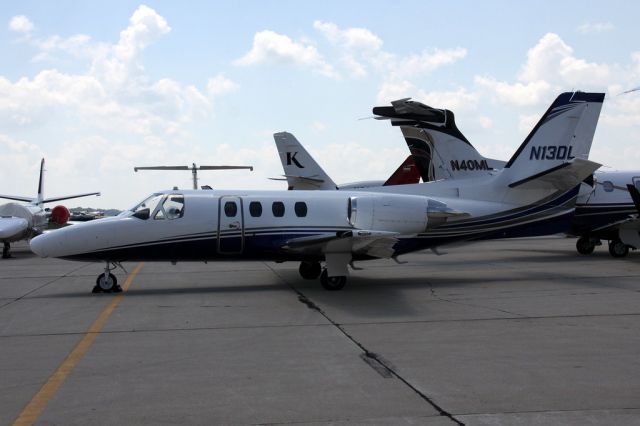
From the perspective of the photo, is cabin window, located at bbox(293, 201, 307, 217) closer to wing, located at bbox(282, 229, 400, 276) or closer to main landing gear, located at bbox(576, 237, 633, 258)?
wing, located at bbox(282, 229, 400, 276)

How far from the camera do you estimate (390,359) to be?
834 centimetres

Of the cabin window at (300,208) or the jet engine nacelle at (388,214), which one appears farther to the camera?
the cabin window at (300,208)

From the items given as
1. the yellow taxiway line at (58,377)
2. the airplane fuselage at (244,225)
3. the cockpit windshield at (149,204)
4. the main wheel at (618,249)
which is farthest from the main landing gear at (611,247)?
the yellow taxiway line at (58,377)

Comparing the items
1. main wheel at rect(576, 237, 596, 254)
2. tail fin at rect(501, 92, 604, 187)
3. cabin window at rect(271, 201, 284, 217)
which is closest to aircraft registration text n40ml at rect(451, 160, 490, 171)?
tail fin at rect(501, 92, 604, 187)

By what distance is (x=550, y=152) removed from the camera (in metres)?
18.9

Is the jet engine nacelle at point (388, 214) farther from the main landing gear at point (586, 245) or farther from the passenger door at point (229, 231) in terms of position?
the main landing gear at point (586, 245)

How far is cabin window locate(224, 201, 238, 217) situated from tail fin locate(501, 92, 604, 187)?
7356 mm

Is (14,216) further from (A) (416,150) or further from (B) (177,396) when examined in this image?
(B) (177,396)

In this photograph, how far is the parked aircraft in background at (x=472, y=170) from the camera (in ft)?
74.6

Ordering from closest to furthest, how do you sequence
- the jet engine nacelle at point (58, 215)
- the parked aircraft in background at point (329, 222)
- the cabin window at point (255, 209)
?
the parked aircraft in background at point (329, 222)
the cabin window at point (255, 209)
the jet engine nacelle at point (58, 215)

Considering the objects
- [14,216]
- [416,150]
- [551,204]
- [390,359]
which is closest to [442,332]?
[390,359]

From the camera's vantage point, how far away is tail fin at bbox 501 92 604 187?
18609mm

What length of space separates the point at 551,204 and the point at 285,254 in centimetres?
745

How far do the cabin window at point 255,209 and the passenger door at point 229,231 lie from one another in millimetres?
287
